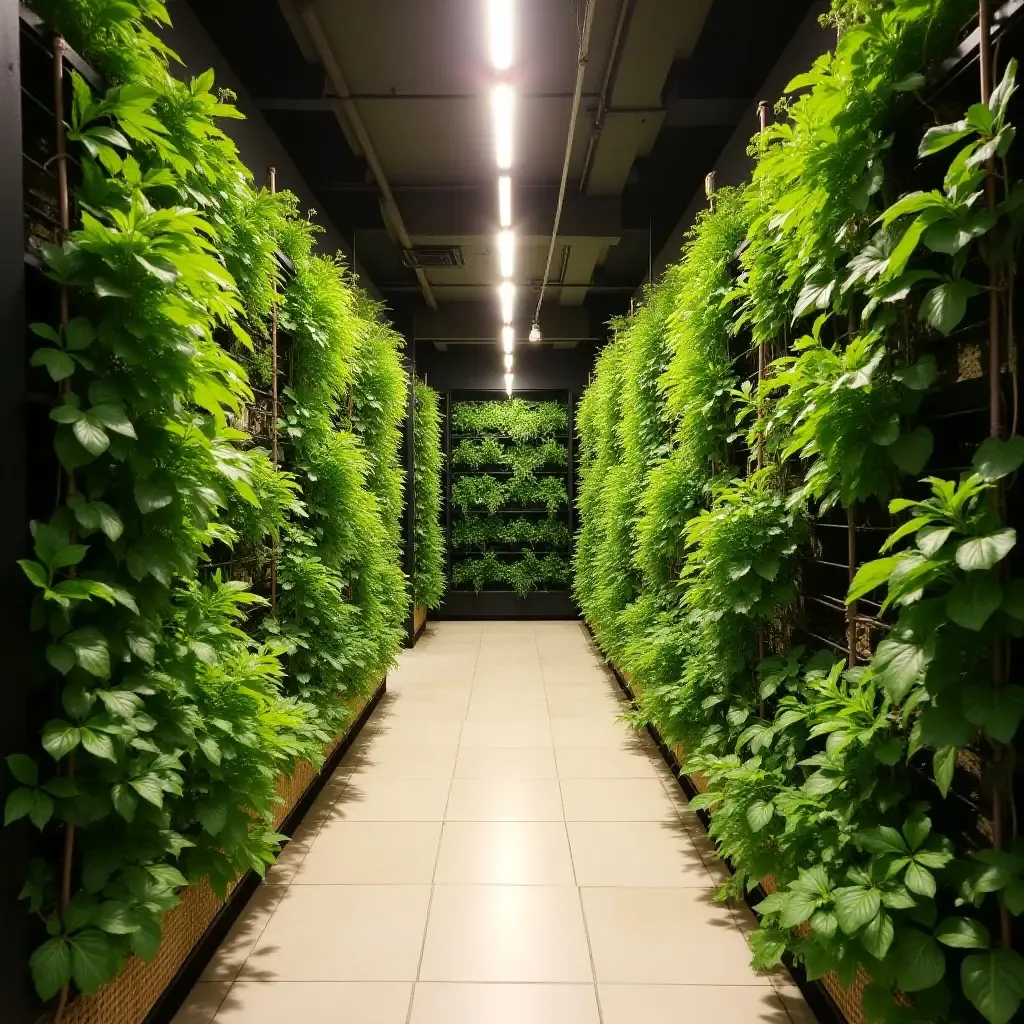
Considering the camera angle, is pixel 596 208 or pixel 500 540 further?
pixel 500 540

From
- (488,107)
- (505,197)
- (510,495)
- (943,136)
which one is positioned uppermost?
(488,107)

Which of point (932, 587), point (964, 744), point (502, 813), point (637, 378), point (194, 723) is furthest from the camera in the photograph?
point (637, 378)

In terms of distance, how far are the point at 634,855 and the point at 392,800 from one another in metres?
1.28

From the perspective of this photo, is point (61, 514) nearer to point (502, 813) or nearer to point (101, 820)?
point (101, 820)

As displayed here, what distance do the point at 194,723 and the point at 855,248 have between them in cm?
203

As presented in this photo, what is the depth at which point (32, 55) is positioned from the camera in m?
1.71

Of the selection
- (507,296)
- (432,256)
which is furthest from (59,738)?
(432,256)

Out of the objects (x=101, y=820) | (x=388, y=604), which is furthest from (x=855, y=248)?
(x=388, y=604)

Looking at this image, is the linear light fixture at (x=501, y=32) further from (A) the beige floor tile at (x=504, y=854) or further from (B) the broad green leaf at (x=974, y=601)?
(A) the beige floor tile at (x=504, y=854)

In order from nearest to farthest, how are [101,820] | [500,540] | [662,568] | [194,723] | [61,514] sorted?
1. [61,514]
2. [101,820]
3. [194,723]
4. [662,568]
5. [500,540]

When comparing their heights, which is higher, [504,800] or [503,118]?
[503,118]

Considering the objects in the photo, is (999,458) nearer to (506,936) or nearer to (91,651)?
(91,651)

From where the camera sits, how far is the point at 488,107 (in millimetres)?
4660

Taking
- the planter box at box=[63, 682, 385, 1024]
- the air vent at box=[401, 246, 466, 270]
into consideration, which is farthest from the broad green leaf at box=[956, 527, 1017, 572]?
the air vent at box=[401, 246, 466, 270]
